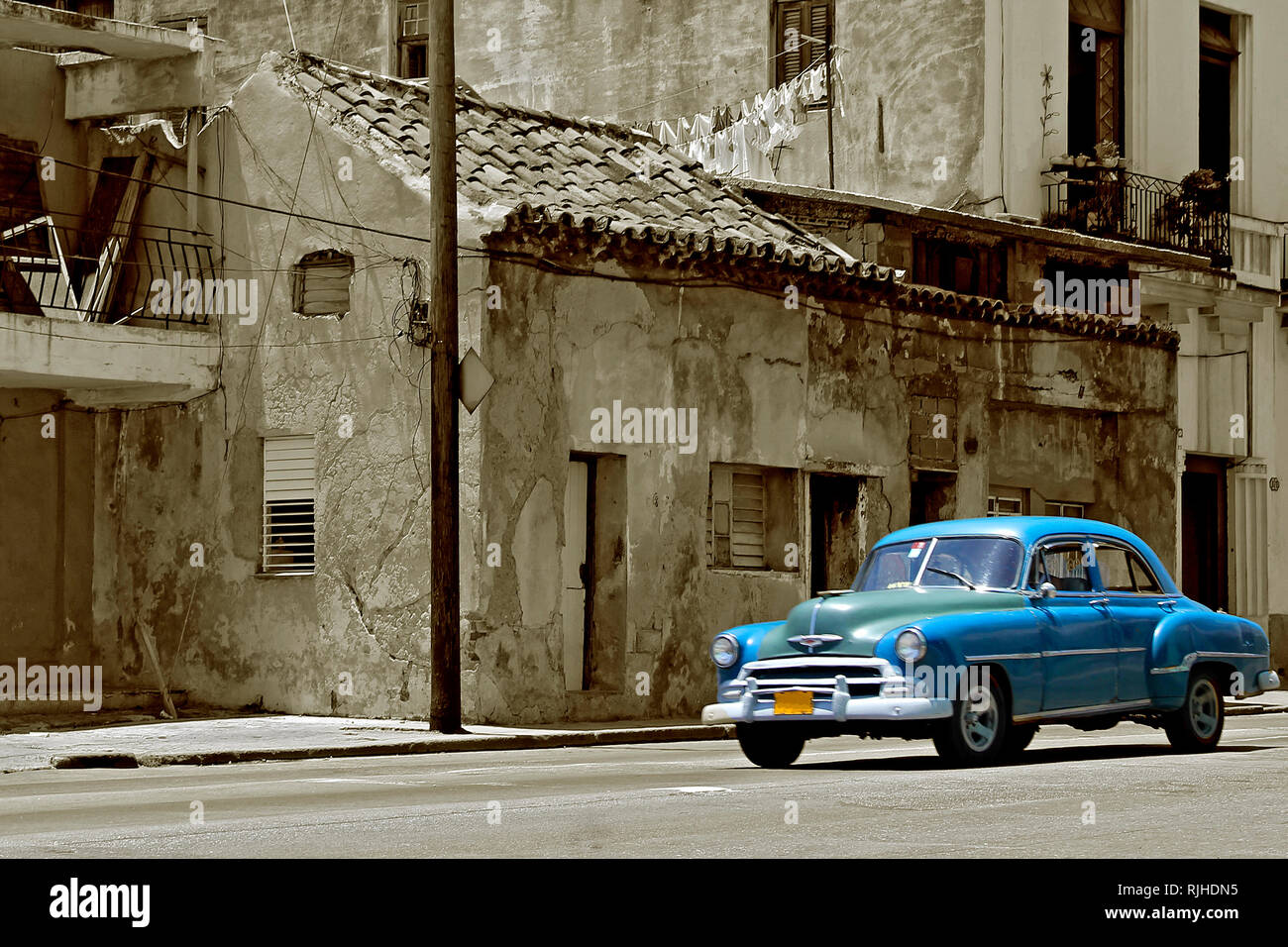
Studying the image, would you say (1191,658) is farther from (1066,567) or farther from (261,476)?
(261,476)

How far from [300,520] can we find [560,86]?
41.0 ft

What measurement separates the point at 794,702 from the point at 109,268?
11.2 metres

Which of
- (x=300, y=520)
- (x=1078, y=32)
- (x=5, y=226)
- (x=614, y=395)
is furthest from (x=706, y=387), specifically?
(x=1078, y=32)

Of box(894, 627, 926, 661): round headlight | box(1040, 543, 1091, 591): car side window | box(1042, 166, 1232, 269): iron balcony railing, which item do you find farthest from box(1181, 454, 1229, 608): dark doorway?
box(894, 627, 926, 661): round headlight

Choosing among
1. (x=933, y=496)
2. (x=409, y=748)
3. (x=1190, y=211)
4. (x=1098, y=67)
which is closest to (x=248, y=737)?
(x=409, y=748)

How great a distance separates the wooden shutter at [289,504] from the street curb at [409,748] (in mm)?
3776

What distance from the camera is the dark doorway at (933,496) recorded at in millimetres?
26062

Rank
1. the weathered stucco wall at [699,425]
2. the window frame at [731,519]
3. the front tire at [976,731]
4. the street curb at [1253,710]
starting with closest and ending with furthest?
the front tire at [976,731]
the weathered stucco wall at [699,425]
the window frame at [731,519]
the street curb at [1253,710]

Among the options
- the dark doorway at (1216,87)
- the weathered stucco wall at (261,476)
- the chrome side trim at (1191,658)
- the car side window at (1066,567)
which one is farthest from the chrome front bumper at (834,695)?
the dark doorway at (1216,87)

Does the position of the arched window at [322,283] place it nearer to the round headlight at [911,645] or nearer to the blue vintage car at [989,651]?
the blue vintage car at [989,651]

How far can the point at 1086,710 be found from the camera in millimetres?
15031

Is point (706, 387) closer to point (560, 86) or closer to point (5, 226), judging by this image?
point (5, 226)

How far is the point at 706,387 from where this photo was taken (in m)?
22.8

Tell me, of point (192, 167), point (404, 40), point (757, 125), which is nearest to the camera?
point (192, 167)
